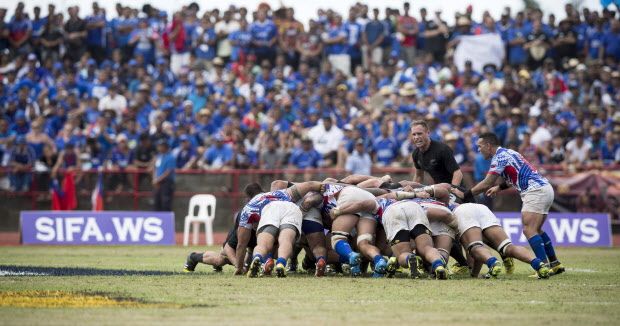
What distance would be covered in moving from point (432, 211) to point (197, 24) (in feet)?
59.1

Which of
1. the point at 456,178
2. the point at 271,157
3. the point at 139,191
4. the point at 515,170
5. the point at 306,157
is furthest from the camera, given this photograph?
the point at 271,157

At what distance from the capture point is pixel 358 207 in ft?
45.3

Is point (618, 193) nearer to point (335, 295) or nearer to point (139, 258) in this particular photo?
point (139, 258)

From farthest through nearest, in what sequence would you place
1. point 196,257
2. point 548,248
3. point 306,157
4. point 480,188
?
point 306,157
point 196,257
point 548,248
point 480,188

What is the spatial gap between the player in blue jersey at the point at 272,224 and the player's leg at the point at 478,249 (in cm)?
204

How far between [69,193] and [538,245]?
1395 centimetres

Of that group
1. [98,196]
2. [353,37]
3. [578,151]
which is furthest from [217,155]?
[578,151]

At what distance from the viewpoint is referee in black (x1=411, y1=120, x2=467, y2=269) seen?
15.5 meters

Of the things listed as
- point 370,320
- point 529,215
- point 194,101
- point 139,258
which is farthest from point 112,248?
point 370,320

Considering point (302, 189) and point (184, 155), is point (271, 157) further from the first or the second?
point (302, 189)

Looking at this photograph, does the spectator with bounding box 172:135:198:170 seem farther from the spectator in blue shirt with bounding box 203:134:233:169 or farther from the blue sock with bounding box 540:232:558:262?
the blue sock with bounding box 540:232:558:262

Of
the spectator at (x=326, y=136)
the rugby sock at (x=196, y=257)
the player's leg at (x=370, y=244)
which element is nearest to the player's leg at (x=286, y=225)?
the player's leg at (x=370, y=244)

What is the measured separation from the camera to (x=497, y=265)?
13.5 meters

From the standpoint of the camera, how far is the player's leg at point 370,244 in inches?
528
